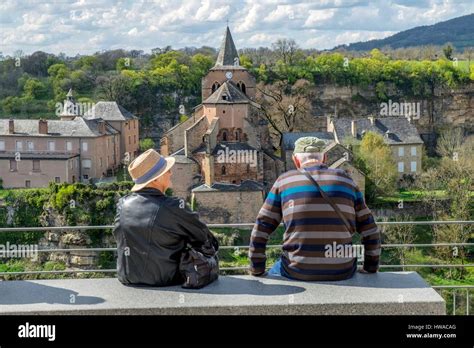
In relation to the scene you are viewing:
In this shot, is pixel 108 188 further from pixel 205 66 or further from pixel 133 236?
pixel 205 66

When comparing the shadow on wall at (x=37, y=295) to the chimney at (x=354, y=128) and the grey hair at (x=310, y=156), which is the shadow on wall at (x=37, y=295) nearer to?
the grey hair at (x=310, y=156)

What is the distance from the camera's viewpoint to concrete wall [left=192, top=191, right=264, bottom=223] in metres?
33.1

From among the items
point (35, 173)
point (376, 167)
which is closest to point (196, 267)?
point (376, 167)

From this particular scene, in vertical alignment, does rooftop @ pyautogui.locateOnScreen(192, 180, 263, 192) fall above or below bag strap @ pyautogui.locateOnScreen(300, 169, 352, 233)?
below

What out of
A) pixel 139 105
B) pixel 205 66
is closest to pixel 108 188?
pixel 139 105

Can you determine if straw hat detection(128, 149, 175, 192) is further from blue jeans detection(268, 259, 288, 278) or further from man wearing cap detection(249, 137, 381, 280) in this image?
blue jeans detection(268, 259, 288, 278)

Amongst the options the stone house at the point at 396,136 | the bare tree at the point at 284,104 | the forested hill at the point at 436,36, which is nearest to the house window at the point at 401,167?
the stone house at the point at 396,136

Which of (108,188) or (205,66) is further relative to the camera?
(205,66)

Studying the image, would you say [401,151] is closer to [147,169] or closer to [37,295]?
[147,169]

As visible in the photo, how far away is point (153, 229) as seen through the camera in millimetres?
5000

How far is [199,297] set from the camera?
495 cm

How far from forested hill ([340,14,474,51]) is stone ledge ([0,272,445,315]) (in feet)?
443

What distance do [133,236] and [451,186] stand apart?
33.2 m

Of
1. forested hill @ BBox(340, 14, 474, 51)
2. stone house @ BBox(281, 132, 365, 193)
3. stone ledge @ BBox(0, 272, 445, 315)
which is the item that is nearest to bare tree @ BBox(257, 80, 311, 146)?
stone house @ BBox(281, 132, 365, 193)
